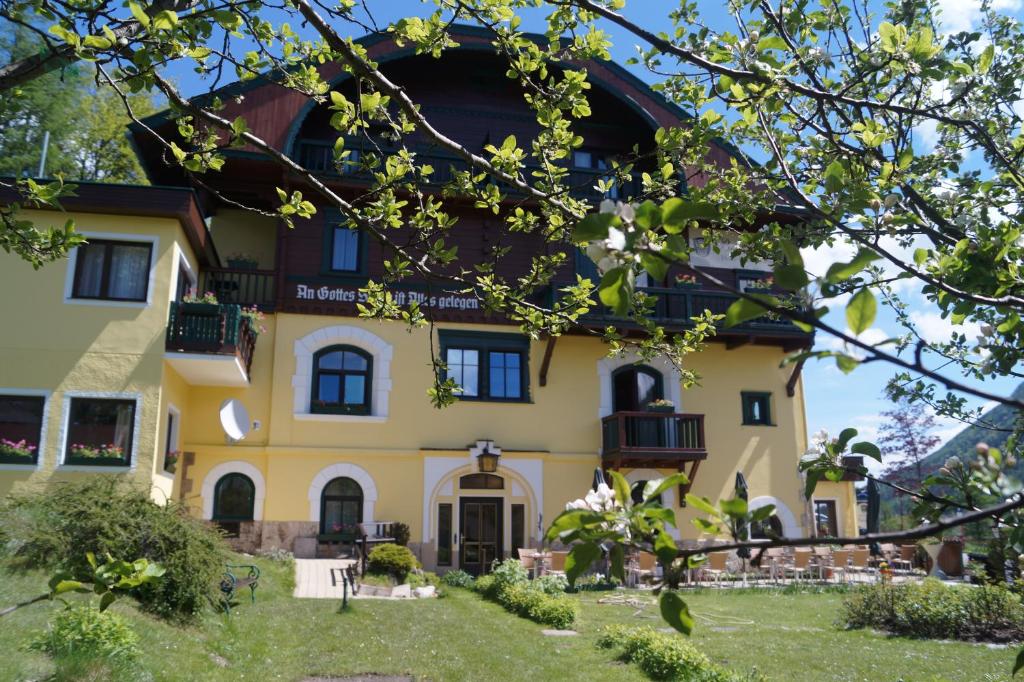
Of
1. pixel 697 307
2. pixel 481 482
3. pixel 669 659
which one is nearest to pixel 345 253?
pixel 481 482

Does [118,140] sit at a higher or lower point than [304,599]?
higher

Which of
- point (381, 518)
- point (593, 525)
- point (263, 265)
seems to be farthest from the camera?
point (263, 265)

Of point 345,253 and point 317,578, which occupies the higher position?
point 345,253

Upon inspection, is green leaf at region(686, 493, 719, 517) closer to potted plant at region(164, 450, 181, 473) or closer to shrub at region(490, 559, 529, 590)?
shrub at region(490, 559, 529, 590)

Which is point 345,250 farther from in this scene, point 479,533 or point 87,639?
point 87,639

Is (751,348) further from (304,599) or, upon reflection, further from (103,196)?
(103,196)

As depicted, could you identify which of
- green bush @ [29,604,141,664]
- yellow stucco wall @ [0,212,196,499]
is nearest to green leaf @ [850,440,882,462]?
green bush @ [29,604,141,664]

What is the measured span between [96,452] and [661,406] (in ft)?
39.4

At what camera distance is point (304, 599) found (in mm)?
13281

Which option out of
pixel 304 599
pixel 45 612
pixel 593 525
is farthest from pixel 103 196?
pixel 593 525

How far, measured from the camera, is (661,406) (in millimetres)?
19312

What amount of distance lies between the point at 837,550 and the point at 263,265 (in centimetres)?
1532

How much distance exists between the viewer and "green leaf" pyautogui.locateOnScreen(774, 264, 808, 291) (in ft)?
5.43

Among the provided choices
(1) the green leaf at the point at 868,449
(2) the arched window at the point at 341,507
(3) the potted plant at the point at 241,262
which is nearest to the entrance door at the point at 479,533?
(2) the arched window at the point at 341,507
